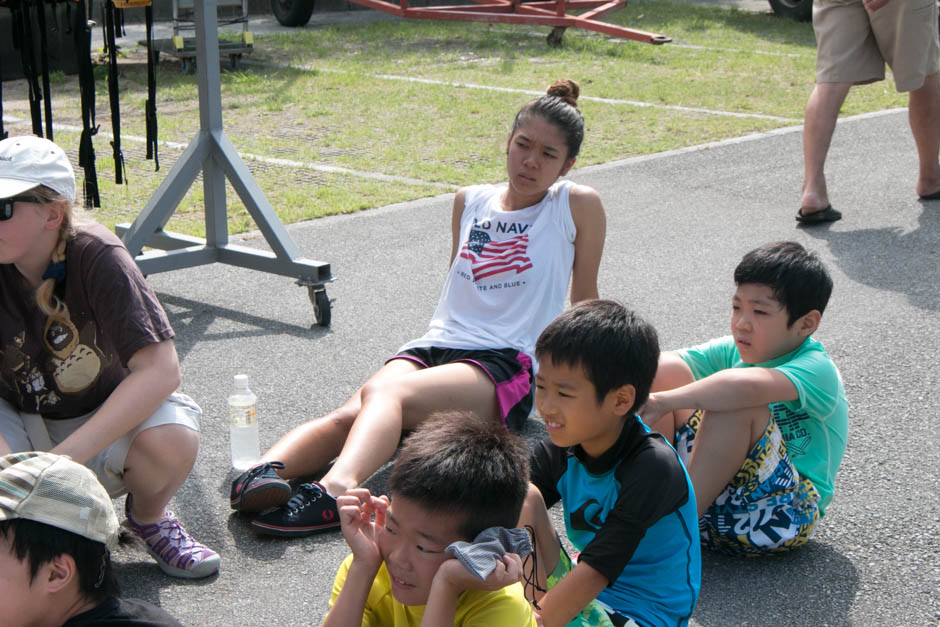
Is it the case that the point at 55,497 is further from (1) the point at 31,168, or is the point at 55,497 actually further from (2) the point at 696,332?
(2) the point at 696,332

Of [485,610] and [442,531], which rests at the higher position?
[442,531]

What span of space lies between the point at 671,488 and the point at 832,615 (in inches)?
33.0

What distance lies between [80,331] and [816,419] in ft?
6.55

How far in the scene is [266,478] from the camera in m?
3.15

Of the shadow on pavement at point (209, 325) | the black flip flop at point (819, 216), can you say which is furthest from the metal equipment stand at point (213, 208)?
the black flip flop at point (819, 216)

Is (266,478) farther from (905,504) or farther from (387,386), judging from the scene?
(905,504)

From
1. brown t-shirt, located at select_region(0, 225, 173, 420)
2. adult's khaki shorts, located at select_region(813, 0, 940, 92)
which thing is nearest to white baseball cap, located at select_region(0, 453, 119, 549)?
brown t-shirt, located at select_region(0, 225, 173, 420)

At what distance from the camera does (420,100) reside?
10266mm

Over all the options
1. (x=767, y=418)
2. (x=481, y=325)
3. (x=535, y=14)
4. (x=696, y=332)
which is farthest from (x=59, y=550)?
(x=535, y=14)

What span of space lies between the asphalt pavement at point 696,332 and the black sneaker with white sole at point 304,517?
0.04m

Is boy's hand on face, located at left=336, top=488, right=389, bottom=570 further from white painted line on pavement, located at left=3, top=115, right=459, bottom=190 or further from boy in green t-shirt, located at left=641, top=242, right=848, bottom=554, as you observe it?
white painted line on pavement, located at left=3, top=115, right=459, bottom=190

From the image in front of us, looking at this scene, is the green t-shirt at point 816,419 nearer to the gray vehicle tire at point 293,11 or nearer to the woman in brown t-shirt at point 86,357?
the woman in brown t-shirt at point 86,357

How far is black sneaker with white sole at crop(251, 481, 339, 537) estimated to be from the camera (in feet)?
10.4

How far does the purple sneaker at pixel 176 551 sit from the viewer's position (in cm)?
295
